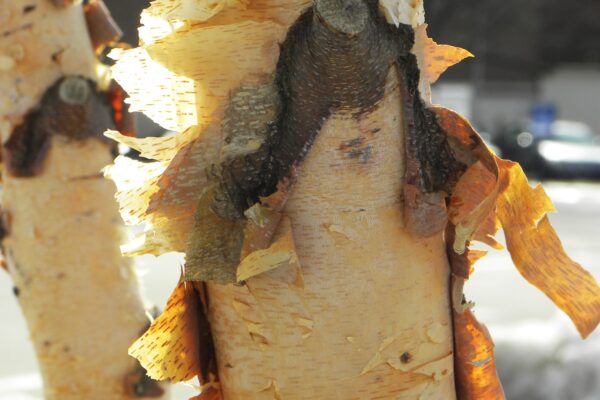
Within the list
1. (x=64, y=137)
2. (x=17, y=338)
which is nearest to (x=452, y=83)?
(x=17, y=338)

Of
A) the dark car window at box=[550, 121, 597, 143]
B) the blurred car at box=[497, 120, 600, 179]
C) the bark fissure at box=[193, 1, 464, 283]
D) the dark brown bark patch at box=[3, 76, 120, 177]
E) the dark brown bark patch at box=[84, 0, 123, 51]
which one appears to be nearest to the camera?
the bark fissure at box=[193, 1, 464, 283]

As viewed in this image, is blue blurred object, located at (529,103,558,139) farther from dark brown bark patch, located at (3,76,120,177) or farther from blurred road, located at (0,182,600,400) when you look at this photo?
dark brown bark patch, located at (3,76,120,177)

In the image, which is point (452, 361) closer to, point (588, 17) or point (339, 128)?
point (339, 128)

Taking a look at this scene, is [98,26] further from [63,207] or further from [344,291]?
[344,291]

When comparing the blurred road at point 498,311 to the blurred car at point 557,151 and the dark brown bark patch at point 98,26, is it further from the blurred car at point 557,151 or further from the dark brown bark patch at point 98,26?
the blurred car at point 557,151

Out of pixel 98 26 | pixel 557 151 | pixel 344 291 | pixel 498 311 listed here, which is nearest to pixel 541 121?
pixel 557 151

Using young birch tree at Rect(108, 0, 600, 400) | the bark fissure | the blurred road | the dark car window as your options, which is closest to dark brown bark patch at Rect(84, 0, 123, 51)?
the blurred road

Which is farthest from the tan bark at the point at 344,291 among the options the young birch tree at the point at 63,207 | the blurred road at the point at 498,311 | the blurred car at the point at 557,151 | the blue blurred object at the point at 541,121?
the blue blurred object at the point at 541,121
